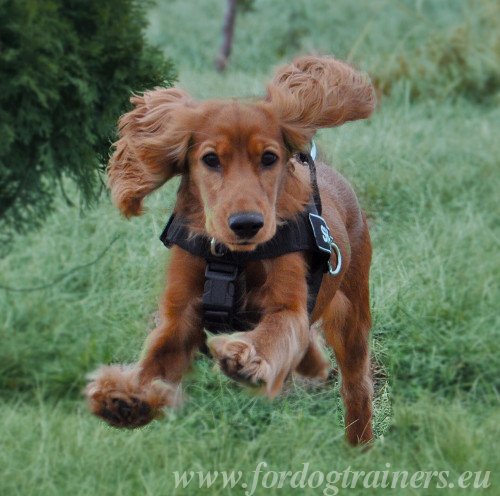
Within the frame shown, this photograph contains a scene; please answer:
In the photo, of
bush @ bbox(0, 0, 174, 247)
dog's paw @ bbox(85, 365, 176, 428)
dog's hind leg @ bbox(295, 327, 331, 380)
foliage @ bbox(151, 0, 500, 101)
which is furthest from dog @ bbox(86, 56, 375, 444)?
foliage @ bbox(151, 0, 500, 101)

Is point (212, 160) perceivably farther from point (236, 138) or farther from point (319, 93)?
point (319, 93)

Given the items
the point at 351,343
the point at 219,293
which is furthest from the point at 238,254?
the point at 351,343

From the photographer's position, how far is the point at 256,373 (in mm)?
2670

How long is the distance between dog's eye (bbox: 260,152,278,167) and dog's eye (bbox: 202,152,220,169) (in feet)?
0.36

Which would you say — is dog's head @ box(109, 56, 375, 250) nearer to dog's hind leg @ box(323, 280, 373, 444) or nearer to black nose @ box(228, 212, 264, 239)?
black nose @ box(228, 212, 264, 239)

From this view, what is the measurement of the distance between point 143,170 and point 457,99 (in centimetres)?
795

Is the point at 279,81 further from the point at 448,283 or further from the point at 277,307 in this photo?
the point at 448,283

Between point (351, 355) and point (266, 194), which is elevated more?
point (266, 194)

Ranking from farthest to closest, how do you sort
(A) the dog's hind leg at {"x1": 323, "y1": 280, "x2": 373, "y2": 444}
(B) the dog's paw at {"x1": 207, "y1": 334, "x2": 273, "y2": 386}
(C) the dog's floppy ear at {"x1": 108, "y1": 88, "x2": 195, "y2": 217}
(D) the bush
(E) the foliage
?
1. (E) the foliage
2. (D) the bush
3. (A) the dog's hind leg at {"x1": 323, "y1": 280, "x2": 373, "y2": 444}
4. (C) the dog's floppy ear at {"x1": 108, "y1": 88, "x2": 195, "y2": 217}
5. (B) the dog's paw at {"x1": 207, "y1": 334, "x2": 273, "y2": 386}

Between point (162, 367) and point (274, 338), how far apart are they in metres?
0.30

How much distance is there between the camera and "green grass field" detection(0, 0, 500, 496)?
13.9ft

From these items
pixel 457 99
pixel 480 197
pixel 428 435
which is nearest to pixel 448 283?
pixel 428 435

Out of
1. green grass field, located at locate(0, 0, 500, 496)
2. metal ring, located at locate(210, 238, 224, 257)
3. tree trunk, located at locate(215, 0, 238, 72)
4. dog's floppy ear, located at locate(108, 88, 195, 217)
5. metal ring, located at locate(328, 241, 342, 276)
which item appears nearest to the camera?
dog's floppy ear, located at locate(108, 88, 195, 217)

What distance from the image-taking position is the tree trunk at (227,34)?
9.43 metres
